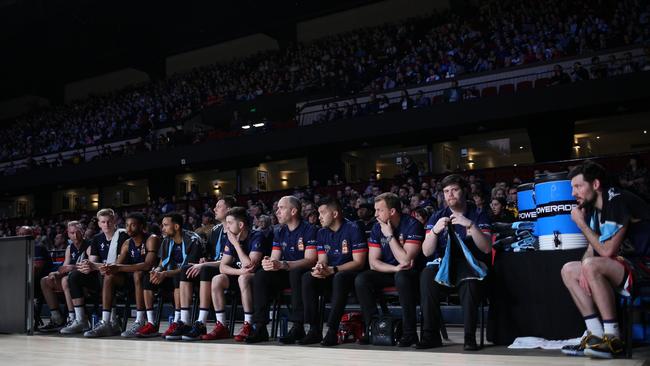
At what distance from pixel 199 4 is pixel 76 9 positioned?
473cm

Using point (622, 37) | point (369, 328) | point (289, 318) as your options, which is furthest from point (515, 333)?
point (622, 37)

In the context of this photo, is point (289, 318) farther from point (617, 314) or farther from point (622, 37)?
point (622, 37)

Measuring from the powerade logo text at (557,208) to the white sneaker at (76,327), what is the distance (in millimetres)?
5423

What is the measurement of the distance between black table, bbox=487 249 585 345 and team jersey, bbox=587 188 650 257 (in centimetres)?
40

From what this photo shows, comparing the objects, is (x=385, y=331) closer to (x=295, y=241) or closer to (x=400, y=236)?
(x=400, y=236)

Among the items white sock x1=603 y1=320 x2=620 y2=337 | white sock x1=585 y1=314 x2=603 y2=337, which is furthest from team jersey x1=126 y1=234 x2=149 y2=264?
white sock x1=603 y1=320 x2=620 y2=337

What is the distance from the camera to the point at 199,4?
25.6 metres

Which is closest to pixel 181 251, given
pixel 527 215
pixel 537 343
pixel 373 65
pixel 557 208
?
pixel 527 215

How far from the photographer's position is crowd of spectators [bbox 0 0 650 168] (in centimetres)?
1808

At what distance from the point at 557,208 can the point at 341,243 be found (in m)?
2.04

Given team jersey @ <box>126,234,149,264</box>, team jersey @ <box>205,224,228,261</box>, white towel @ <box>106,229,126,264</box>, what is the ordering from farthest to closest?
white towel @ <box>106,229,126,264</box> < team jersey @ <box>126,234,149,264</box> < team jersey @ <box>205,224,228,261</box>

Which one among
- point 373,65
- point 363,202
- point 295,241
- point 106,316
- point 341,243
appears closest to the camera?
point 341,243

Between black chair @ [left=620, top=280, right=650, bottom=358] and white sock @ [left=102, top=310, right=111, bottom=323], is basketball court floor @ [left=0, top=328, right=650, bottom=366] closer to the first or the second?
black chair @ [left=620, top=280, right=650, bottom=358]

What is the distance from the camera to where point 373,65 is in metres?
21.9
